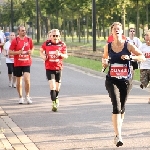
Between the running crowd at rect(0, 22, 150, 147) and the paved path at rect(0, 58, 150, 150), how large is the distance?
45 cm

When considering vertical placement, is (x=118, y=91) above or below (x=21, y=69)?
above

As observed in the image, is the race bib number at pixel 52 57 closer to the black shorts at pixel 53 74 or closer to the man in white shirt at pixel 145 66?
the black shorts at pixel 53 74

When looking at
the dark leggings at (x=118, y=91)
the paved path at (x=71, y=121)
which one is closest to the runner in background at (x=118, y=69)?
the dark leggings at (x=118, y=91)

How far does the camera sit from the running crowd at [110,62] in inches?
337

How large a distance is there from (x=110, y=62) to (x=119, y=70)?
179 mm

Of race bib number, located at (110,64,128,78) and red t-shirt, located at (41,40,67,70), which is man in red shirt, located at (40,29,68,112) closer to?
red t-shirt, located at (41,40,67,70)

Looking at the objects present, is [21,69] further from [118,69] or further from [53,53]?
[118,69]

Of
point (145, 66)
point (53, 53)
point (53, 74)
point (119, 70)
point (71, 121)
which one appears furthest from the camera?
point (145, 66)

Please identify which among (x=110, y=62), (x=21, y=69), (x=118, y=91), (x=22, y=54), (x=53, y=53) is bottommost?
(x=21, y=69)

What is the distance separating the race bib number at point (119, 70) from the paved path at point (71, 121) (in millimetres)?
1006

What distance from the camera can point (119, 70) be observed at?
860 cm

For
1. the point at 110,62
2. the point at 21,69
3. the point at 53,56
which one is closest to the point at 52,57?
the point at 53,56

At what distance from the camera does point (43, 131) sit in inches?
396

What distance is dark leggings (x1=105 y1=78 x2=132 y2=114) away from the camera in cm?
857
